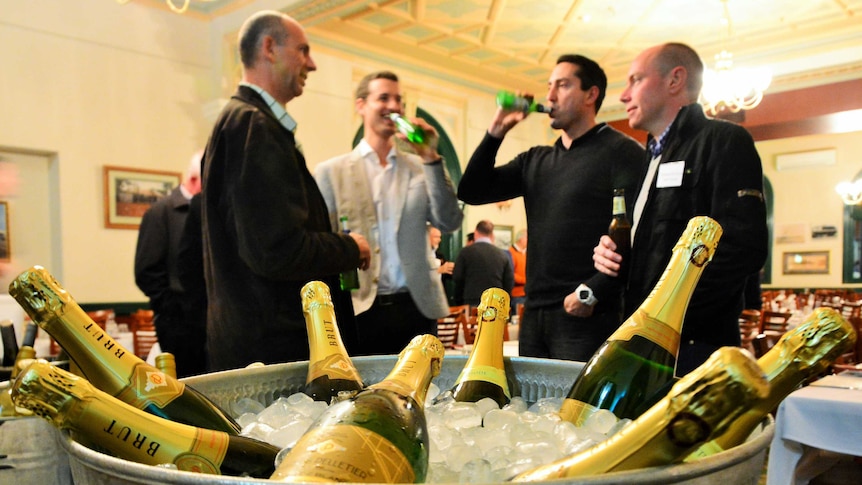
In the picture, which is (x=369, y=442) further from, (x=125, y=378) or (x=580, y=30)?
(x=580, y=30)

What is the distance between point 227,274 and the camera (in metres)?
1.27

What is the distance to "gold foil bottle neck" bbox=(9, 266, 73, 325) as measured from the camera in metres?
0.46

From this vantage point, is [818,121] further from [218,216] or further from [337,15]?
[218,216]

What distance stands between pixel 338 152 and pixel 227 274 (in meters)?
5.24

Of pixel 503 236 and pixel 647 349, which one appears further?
pixel 503 236

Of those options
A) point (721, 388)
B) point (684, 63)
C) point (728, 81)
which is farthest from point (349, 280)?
point (728, 81)

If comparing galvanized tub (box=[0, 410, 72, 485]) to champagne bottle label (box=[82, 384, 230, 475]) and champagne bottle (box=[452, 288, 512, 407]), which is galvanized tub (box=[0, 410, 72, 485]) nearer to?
champagne bottle label (box=[82, 384, 230, 475])

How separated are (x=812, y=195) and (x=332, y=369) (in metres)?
12.6

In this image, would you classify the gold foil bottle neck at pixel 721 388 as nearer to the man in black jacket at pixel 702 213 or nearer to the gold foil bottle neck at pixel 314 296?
the gold foil bottle neck at pixel 314 296

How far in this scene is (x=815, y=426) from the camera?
173 centimetres

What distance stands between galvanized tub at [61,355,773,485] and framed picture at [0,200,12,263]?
5.28 metres

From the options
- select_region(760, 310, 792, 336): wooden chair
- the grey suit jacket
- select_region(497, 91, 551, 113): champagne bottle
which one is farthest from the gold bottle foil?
select_region(760, 310, 792, 336): wooden chair

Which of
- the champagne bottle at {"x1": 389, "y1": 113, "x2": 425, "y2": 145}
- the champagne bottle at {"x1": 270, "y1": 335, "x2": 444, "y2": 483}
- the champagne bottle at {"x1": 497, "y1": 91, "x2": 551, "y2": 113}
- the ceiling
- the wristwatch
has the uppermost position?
the ceiling

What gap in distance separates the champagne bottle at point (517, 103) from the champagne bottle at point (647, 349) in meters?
1.20
